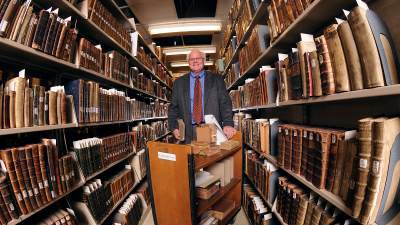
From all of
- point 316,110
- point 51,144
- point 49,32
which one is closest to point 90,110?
point 51,144

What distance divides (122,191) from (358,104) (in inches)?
89.6

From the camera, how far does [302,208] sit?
1187mm

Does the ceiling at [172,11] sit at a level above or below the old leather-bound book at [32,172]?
above

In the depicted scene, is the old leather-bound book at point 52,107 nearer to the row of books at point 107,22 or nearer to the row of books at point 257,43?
the row of books at point 107,22

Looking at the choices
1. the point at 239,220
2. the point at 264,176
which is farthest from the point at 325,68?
the point at 239,220

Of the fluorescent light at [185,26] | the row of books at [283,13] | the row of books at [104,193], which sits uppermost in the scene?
the fluorescent light at [185,26]

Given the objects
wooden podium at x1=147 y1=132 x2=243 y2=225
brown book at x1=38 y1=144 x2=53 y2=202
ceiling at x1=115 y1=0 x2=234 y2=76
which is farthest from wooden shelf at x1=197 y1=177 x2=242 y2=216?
ceiling at x1=115 y1=0 x2=234 y2=76

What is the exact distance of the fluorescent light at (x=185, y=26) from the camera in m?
5.07

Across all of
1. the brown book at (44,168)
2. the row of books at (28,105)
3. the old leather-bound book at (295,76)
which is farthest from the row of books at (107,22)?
the old leather-bound book at (295,76)

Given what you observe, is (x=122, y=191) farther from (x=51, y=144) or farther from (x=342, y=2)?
(x=342, y=2)

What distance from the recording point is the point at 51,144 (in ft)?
4.42

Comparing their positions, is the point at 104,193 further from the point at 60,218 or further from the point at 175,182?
the point at 175,182

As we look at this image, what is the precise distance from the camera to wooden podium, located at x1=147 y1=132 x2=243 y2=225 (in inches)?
55.4

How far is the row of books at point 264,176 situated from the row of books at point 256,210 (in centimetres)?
14
